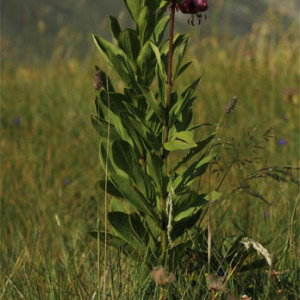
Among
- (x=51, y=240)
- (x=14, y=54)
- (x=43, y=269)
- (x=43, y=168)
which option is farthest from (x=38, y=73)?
(x=43, y=269)

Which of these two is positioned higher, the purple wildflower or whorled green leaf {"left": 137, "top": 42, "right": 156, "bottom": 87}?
the purple wildflower

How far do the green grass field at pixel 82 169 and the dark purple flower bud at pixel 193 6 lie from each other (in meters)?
0.40

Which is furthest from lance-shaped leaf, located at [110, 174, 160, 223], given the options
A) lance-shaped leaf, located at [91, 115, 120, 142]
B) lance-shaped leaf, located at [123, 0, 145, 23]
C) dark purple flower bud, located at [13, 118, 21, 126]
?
dark purple flower bud, located at [13, 118, 21, 126]

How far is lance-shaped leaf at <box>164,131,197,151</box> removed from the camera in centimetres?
165

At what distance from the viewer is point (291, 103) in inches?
163

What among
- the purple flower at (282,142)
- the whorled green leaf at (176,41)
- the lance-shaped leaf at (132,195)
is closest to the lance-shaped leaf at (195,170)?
the lance-shaped leaf at (132,195)

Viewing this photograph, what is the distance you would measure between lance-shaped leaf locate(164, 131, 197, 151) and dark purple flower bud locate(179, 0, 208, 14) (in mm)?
382

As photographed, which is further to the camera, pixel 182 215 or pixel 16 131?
pixel 16 131

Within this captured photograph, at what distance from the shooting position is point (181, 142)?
5.57 ft

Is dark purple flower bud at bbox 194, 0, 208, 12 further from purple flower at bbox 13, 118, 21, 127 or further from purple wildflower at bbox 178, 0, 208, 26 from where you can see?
purple flower at bbox 13, 118, 21, 127

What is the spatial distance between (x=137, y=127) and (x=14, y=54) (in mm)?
4717

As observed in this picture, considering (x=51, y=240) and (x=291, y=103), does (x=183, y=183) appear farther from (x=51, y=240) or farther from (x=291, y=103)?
(x=291, y=103)

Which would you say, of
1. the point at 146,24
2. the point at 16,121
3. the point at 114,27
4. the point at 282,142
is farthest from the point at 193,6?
the point at 16,121

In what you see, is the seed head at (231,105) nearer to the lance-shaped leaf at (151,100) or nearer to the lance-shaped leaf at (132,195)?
the lance-shaped leaf at (151,100)
